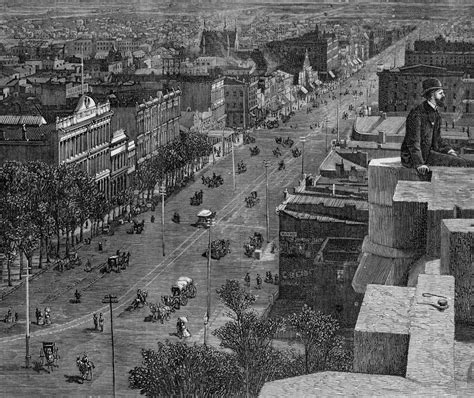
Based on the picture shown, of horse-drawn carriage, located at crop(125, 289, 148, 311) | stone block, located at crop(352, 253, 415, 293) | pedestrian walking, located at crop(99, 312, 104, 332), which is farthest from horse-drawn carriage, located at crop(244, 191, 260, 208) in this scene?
stone block, located at crop(352, 253, 415, 293)

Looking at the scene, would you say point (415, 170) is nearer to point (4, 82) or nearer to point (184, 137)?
point (184, 137)

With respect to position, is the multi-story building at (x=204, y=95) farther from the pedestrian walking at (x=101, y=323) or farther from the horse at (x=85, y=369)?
the horse at (x=85, y=369)

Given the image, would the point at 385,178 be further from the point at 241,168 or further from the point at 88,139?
the point at 241,168

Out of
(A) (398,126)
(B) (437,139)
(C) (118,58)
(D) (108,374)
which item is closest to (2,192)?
(D) (108,374)

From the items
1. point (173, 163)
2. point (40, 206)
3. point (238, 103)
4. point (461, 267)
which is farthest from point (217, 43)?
point (461, 267)

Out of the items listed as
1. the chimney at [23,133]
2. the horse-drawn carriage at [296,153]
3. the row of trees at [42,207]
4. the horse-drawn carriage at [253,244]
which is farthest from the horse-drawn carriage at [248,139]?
the horse-drawn carriage at [253,244]
